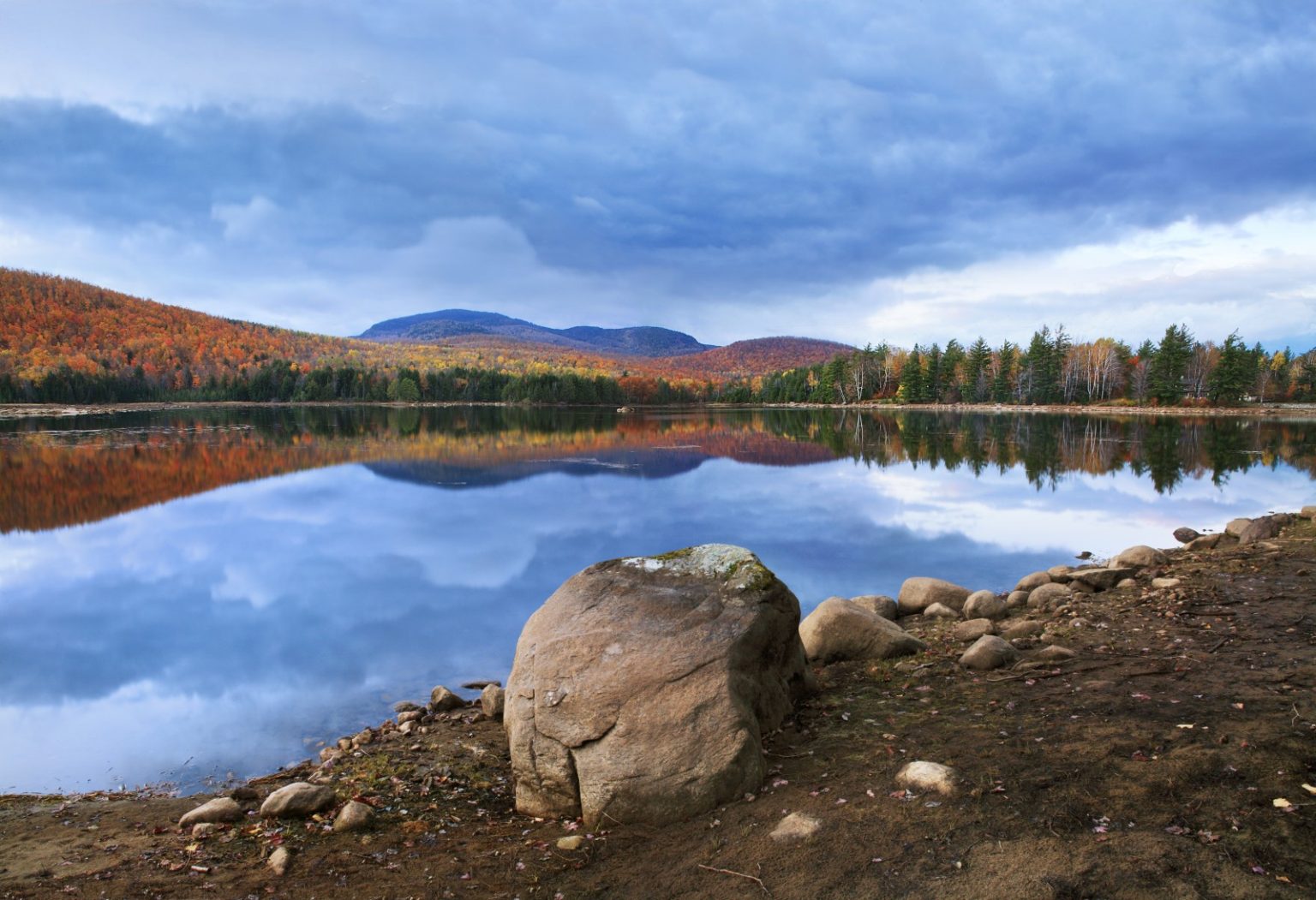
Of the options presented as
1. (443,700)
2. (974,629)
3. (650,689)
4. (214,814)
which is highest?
(650,689)

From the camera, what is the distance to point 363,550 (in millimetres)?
21422

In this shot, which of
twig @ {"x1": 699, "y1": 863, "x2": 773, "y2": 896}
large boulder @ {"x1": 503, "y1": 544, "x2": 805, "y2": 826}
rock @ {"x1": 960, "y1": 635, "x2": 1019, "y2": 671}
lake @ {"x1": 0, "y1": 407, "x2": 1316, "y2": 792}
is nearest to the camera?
twig @ {"x1": 699, "y1": 863, "x2": 773, "y2": 896}

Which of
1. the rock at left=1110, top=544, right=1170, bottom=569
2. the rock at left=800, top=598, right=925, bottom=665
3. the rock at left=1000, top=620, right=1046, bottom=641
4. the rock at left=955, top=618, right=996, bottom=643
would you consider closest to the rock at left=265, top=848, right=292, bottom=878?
the rock at left=800, top=598, right=925, bottom=665

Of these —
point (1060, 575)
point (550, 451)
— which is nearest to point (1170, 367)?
point (550, 451)

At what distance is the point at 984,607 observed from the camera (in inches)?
483

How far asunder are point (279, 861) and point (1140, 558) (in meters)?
Answer: 15.9

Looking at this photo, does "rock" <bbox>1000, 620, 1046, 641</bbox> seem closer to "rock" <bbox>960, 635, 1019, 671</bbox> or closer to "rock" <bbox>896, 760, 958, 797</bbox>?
"rock" <bbox>960, 635, 1019, 671</bbox>

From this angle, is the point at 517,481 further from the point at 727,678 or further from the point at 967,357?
the point at 967,357

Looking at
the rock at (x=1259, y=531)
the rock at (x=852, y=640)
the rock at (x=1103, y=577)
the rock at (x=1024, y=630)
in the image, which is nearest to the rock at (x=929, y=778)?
the rock at (x=852, y=640)

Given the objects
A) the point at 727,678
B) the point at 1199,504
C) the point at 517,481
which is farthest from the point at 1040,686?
the point at 517,481

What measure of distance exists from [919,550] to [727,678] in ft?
49.1

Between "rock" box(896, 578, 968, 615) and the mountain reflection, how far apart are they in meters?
21.5

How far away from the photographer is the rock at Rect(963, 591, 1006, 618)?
481 inches

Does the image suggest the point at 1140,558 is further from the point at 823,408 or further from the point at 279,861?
the point at 823,408
